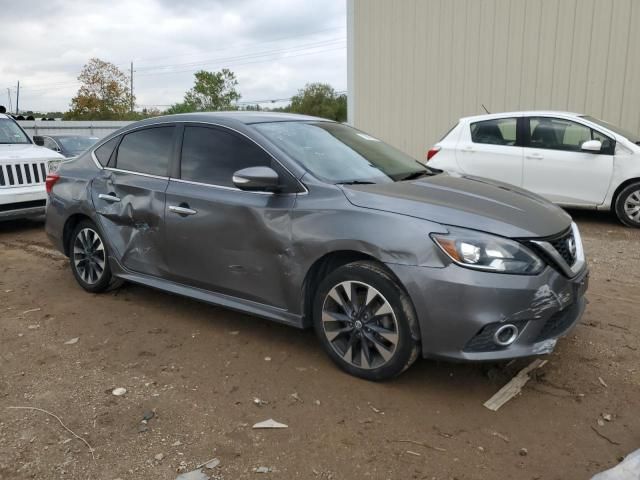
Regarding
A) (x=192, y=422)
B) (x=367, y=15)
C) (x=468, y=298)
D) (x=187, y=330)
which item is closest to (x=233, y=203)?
(x=187, y=330)

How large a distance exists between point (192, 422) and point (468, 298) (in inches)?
63.3

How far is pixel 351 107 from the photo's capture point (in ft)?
49.4

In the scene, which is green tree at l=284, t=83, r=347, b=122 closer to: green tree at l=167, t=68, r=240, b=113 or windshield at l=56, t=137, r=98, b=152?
green tree at l=167, t=68, r=240, b=113

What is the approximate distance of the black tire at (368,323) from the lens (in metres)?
3.15

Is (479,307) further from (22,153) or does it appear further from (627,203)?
(22,153)

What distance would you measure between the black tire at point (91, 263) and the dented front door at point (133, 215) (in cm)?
24

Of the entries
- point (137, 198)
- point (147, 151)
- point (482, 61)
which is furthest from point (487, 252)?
point (482, 61)

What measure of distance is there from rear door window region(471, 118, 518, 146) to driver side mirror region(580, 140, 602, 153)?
106 cm

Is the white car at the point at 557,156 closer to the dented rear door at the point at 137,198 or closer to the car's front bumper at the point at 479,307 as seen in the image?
the car's front bumper at the point at 479,307

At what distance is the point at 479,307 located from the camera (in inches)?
116

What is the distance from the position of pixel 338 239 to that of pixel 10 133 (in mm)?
8250

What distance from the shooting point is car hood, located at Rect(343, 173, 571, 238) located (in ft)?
10.2

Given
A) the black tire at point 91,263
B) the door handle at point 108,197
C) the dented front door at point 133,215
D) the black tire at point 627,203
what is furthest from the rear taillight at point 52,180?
the black tire at point 627,203

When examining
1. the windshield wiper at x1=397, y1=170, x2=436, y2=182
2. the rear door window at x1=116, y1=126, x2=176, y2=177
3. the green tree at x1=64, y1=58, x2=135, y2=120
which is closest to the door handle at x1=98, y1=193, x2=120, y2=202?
the rear door window at x1=116, y1=126, x2=176, y2=177
